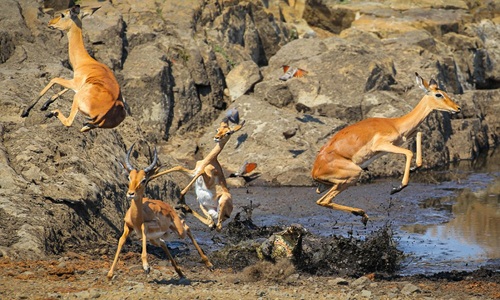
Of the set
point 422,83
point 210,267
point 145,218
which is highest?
point 422,83

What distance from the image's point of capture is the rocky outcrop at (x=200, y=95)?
36.8 ft

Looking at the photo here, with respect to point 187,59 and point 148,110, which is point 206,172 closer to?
point 148,110

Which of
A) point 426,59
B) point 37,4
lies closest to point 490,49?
point 426,59

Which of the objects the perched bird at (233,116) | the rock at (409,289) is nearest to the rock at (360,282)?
the rock at (409,289)

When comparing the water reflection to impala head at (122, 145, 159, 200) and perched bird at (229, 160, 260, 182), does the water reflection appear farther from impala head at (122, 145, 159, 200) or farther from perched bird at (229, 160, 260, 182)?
impala head at (122, 145, 159, 200)

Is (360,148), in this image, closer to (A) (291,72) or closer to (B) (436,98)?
(B) (436,98)

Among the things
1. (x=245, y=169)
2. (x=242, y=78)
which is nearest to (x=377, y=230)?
(x=245, y=169)

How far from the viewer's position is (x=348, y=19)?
25.8m

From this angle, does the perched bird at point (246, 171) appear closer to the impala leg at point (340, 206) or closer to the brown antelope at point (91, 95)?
the impala leg at point (340, 206)

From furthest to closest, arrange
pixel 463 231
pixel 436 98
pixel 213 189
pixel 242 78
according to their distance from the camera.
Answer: pixel 242 78, pixel 463 231, pixel 213 189, pixel 436 98

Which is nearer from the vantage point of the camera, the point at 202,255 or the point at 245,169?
the point at 202,255

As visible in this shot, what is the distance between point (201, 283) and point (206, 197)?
90.9 inches

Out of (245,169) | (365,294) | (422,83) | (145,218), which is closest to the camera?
(365,294)

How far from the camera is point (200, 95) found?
62.8 feet
